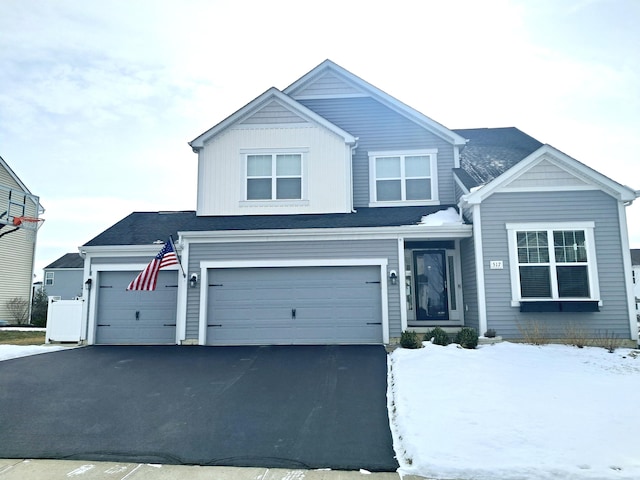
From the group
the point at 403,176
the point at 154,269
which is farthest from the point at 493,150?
the point at 154,269

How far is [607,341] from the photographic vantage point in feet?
31.0

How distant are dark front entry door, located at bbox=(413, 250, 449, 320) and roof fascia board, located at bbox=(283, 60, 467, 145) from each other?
12.3 feet

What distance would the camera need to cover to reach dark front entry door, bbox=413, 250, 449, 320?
40.1ft

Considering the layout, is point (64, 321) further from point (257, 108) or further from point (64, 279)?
point (64, 279)

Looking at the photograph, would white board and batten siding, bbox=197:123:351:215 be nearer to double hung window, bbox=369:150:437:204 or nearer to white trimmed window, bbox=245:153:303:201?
white trimmed window, bbox=245:153:303:201

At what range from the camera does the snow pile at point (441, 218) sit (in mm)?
10719

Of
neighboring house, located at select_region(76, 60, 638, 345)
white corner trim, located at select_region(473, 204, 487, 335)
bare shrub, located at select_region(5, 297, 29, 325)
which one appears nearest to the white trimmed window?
neighboring house, located at select_region(76, 60, 638, 345)

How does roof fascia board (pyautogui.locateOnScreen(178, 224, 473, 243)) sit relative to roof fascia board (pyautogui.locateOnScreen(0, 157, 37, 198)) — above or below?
below

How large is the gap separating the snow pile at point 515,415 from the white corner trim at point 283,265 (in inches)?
96.0

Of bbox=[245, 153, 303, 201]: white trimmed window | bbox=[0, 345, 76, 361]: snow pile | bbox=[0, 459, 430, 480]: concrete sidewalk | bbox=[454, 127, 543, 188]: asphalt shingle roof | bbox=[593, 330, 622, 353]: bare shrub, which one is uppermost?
bbox=[454, 127, 543, 188]: asphalt shingle roof

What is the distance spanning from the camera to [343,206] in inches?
474

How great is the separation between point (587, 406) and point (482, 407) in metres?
1.40

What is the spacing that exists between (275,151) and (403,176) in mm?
4080

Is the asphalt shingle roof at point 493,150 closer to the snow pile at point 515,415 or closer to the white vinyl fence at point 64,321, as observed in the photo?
the snow pile at point 515,415
